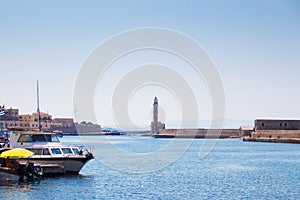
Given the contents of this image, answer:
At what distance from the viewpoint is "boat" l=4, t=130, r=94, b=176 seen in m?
47.5

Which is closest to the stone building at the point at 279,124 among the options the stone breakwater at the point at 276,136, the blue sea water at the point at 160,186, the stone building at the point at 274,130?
the stone building at the point at 274,130

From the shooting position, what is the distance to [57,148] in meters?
49.4

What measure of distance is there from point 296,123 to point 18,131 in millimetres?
142299

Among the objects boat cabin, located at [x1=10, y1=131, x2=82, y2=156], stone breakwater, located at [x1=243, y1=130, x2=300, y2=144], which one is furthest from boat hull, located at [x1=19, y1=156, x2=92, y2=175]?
stone breakwater, located at [x1=243, y1=130, x2=300, y2=144]

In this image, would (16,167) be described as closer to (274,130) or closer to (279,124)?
(274,130)

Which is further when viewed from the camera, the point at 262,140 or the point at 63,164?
the point at 262,140

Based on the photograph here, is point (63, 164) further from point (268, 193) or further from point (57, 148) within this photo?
point (268, 193)

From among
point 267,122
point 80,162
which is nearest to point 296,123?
point 267,122

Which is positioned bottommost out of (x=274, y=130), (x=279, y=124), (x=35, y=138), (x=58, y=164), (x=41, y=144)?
(x=58, y=164)

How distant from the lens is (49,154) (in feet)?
159

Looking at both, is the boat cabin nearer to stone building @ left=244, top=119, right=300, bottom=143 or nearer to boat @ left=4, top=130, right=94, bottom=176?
boat @ left=4, top=130, right=94, bottom=176

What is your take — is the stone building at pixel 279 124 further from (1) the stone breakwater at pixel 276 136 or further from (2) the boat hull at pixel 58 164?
(2) the boat hull at pixel 58 164

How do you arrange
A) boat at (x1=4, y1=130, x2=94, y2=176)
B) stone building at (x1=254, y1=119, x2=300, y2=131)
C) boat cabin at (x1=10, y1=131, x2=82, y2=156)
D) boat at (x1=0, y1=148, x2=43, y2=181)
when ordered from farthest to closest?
1. stone building at (x1=254, y1=119, x2=300, y2=131)
2. boat cabin at (x1=10, y1=131, x2=82, y2=156)
3. boat at (x1=4, y1=130, x2=94, y2=176)
4. boat at (x1=0, y1=148, x2=43, y2=181)

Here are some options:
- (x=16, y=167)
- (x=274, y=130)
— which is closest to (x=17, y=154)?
(x=16, y=167)
